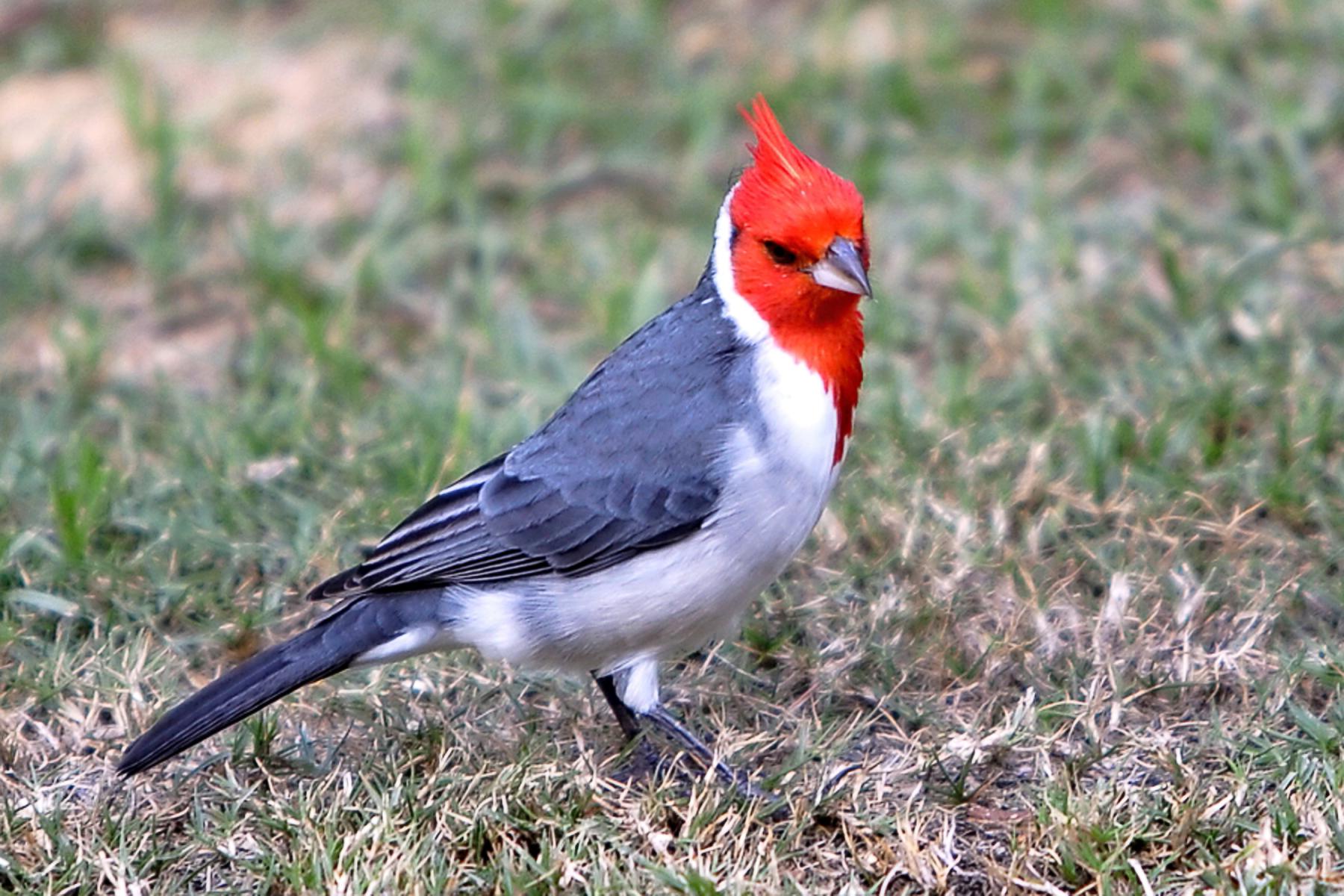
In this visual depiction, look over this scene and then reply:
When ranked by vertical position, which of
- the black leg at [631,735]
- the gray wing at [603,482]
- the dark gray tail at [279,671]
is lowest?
the black leg at [631,735]

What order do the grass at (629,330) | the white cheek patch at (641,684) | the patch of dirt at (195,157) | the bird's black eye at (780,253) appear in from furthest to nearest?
the patch of dirt at (195,157) < the white cheek patch at (641,684) < the bird's black eye at (780,253) < the grass at (629,330)

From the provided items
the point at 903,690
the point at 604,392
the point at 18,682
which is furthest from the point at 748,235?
the point at 18,682

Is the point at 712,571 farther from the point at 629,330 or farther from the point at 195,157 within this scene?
the point at 195,157

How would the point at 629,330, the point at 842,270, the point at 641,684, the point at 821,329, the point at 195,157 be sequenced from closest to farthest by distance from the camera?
the point at 842,270 < the point at 821,329 < the point at 641,684 < the point at 629,330 < the point at 195,157

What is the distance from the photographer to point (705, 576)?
3994mm

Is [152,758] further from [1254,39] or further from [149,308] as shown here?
[1254,39]

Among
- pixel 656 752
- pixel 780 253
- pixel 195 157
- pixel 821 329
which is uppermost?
pixel 780 253

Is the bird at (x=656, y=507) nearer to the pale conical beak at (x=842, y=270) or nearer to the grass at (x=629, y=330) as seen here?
the pale conical beak at (x=842, y=270)

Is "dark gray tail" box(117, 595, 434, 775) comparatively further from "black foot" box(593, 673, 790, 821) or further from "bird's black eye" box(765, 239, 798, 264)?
"bird's black eye" box(765, 239, 798, 264)

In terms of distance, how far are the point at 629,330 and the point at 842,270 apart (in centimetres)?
224

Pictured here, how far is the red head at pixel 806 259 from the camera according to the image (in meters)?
4.04

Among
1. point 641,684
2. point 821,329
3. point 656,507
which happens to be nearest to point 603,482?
point 656,507

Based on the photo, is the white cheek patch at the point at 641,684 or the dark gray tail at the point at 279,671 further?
the white cheek patch at the point at 641,684

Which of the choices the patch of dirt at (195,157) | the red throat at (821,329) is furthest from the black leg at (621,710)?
the patch of dirt at (195,157)
